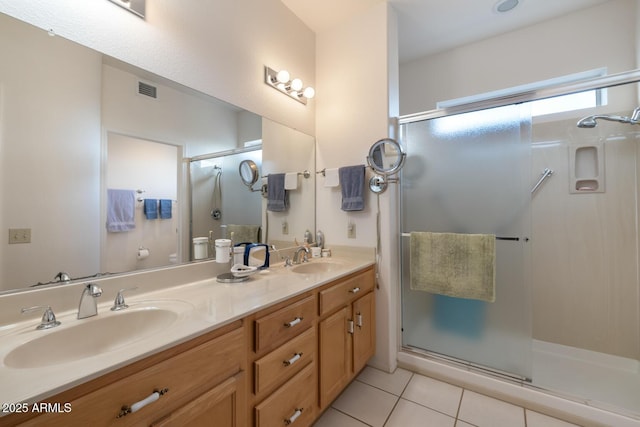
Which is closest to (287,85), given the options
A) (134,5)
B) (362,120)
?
(362,120)

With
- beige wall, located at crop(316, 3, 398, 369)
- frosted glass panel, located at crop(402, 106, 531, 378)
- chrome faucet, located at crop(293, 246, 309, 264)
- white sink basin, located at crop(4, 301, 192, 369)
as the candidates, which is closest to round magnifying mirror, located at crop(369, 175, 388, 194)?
beige wall, located at crop(316, 3, 398, 369)

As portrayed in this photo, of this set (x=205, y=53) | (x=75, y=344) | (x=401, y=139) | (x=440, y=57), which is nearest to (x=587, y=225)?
(x=401, y=139)

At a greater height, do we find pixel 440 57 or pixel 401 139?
pixel 440 57

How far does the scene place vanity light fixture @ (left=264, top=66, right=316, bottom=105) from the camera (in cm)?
189

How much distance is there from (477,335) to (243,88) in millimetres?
2351

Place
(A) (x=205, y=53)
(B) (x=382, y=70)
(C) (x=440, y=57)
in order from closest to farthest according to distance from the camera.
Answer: (A) (x=205, y=53)
(B) (x=382, y=70)
(C) (x=440, y=57)

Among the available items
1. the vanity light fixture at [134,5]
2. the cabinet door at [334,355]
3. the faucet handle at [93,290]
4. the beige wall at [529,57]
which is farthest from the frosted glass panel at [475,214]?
the faucet handle at [93,290]

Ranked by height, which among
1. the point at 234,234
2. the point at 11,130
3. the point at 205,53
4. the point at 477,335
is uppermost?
the point at 205,53

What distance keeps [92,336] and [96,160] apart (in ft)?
2.26

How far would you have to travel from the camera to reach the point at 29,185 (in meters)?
0.92

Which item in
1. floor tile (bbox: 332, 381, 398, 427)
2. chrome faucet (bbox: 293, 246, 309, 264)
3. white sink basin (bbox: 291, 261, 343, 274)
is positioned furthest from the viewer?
chrome faucet (bbox: 293, 246, 309, 264)

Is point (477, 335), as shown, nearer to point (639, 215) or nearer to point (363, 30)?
point (639, 215)

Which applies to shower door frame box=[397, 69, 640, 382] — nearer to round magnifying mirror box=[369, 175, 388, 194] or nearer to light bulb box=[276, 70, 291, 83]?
round magnifying mirror box=[369, 175, 388, 194]

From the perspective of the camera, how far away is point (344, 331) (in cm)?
158
